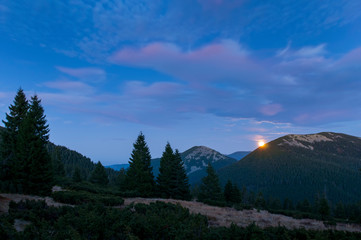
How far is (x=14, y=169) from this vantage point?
22438mm

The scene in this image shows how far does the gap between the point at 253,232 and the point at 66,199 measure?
565 inches

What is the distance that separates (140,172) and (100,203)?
25.3m

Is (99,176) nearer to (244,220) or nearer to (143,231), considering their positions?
(244,220)

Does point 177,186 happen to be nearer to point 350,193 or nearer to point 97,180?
point 97,180

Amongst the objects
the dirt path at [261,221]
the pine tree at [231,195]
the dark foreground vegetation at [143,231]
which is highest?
the dark foreground vegetation at [143,231]

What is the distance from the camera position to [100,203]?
445 inches

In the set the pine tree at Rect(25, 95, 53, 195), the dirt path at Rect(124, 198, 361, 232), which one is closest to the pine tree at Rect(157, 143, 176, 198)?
the pine tree at Rect(25, 95, 53, 195)

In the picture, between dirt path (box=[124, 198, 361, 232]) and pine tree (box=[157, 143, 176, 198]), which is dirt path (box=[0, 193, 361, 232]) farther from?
pine tree (box=[157, 143, 176, 198])

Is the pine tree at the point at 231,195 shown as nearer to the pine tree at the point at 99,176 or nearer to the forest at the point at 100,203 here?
the forest at the point at 100,203

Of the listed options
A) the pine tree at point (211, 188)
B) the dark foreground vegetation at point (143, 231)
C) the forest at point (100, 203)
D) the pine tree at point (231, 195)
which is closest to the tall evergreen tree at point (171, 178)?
the forest at point (100, 203)

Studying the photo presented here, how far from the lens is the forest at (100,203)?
6.20m

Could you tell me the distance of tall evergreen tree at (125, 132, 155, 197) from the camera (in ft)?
116

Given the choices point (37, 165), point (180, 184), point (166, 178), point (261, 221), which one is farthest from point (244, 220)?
point (180, 184)

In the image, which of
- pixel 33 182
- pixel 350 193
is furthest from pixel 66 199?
pixel 350 193
